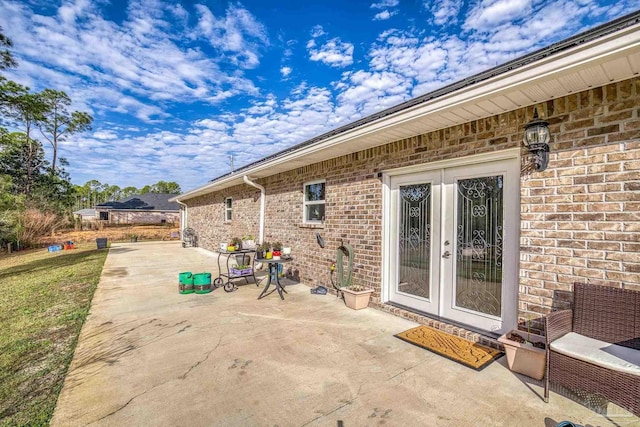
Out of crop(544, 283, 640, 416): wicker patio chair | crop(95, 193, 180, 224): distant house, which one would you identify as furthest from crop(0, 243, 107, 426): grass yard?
crop(95, 193, 180, 224): distant house

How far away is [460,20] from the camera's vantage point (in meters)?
6.32

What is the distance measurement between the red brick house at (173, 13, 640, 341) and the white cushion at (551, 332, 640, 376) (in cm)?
54

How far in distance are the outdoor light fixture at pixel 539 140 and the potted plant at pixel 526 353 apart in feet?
5.36

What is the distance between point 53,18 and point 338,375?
36.5 ft

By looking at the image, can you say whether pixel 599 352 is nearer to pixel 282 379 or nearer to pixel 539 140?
pixel 539 140

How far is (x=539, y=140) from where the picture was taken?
2963 millimetres

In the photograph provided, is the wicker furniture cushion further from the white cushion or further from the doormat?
the doormat

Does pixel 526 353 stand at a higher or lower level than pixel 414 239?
lower

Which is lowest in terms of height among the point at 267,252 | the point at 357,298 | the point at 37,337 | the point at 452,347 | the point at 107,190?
the point at 37,337

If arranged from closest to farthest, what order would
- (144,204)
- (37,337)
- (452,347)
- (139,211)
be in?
(452,347), (37,337), (139,211), (144,204)

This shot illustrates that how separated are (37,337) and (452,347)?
5192mm

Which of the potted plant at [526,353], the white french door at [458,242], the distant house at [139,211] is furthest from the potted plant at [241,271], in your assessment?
the distant house at [139,211]

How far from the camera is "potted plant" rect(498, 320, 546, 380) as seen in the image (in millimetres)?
2719

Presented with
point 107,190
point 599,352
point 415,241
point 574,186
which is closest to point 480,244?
point 415,241
